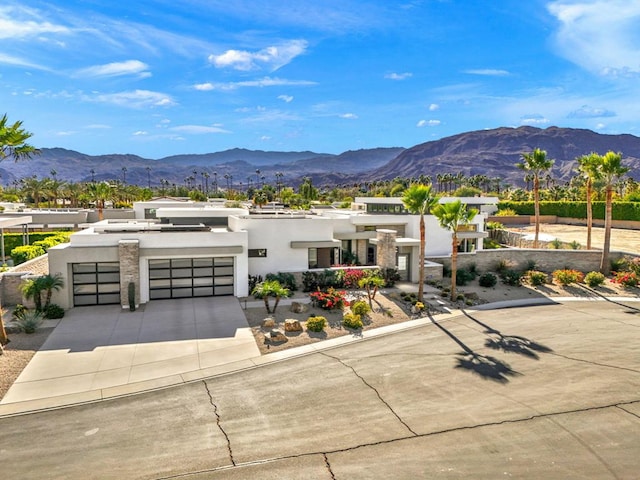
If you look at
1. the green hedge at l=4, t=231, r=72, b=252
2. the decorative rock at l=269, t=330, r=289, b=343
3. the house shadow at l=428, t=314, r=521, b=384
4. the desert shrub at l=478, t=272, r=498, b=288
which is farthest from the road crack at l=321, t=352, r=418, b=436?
the green hedge at l=4, t=231, r=72, b=252

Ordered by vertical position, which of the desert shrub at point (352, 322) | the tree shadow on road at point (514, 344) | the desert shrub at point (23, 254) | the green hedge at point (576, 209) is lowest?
the tree shadow on road at point (514, 344)

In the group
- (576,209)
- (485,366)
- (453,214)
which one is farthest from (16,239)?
(576,209)

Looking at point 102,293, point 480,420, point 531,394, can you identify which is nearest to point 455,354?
point 531,394

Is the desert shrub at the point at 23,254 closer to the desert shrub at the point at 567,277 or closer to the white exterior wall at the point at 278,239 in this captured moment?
the white exterior wall at the point at 278,239

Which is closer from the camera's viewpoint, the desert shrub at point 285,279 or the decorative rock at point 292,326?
the decorative rock at point 292,326

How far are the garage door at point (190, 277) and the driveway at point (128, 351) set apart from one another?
4.04 ft

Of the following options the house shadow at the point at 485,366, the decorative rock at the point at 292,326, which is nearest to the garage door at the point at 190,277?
the decorative rock at the point at 292,326

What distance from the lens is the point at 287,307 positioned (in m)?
23.7

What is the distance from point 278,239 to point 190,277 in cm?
646

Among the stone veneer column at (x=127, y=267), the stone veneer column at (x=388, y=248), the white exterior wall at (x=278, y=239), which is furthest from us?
the stone veneer column at (x=388, y=248)

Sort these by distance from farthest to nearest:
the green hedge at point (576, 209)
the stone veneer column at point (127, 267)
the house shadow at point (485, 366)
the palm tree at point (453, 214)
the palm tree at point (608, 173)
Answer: the green hedge at point (576, 209), the palm tree at point (608, 173), the palm tree at point (453, 214), the stone veneer column at point (127, 267), the house shadow at point (485, 366)

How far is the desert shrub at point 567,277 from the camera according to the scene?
1230 inches

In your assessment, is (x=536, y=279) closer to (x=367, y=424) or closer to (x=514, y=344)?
(x=514, y=344)

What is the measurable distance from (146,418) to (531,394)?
39.4 ft
